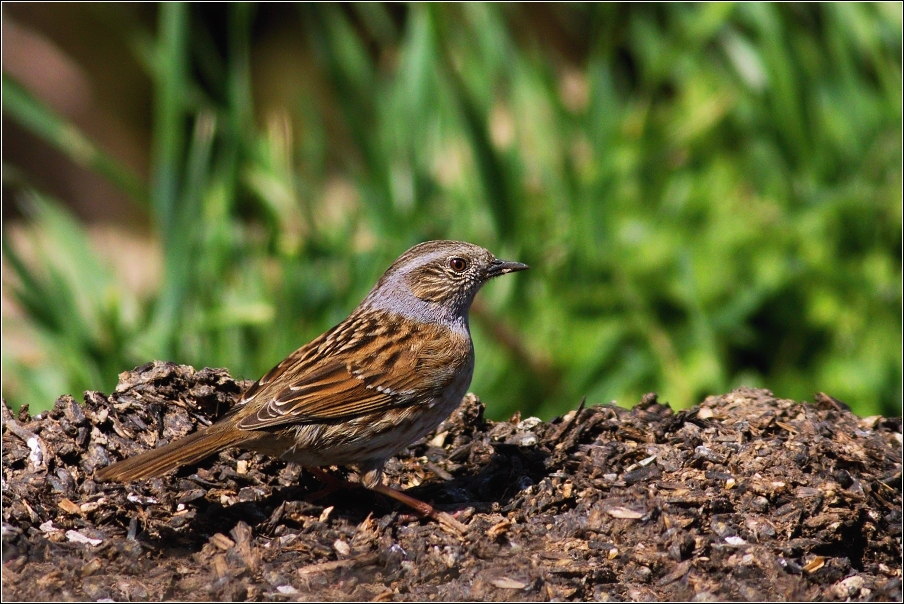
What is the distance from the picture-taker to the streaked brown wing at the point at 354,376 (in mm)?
3801

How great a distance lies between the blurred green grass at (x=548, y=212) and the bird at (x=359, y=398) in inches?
60.2

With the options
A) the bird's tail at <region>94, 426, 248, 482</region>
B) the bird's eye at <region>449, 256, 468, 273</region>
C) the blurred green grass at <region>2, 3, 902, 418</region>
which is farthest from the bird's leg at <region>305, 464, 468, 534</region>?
the blurred green grass at <region>2, 3, 902, 418</region>

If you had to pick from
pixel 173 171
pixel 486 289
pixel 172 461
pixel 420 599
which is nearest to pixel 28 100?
pixel 173 171

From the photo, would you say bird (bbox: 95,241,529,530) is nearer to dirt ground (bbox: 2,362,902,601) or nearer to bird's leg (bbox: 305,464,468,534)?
bird's leg (bbox: 305,464,468,534)

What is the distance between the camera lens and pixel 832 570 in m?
3.48

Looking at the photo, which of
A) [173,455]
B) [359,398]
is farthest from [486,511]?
[173,455]

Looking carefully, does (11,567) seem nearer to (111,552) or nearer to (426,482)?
(111,552)

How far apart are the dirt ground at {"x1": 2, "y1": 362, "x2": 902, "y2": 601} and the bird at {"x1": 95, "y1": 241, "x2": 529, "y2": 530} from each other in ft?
0.59

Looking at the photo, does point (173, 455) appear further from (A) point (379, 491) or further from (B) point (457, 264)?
(B) point (457, 264)

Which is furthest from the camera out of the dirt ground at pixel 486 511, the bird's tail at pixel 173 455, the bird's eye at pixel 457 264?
the bird's eye at pixel 457 264

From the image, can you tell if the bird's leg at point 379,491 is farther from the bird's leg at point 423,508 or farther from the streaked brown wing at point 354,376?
the streaked brown wing at point 354,376

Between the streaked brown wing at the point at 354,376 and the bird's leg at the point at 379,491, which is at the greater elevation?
the streaked brown wing at the point at 354,376

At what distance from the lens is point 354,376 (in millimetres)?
3990

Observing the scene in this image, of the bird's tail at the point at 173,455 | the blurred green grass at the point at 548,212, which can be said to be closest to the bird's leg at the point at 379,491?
the bird's tail at the point at 173,455
